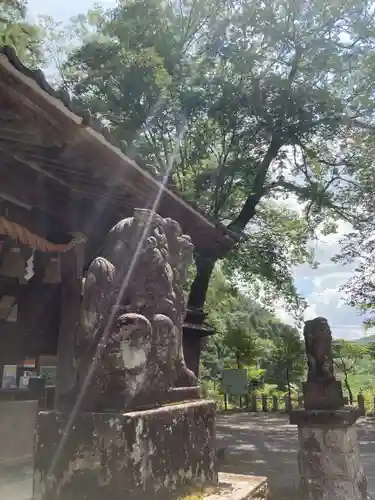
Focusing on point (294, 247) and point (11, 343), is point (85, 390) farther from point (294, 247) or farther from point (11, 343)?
point (294, 247)

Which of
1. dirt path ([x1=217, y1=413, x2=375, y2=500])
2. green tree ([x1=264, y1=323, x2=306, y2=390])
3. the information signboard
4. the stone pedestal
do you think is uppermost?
green tree ([x1=264, y1=323, x2=306, y2=390])

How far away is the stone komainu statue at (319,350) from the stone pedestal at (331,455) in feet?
1.58

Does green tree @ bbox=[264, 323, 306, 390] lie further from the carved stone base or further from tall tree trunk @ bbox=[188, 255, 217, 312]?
the carved stone base

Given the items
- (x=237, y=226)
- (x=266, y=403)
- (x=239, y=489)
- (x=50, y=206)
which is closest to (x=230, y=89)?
(x=237, y=226)

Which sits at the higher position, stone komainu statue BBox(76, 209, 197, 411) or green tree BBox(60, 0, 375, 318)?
green tree BBox(60, 0, 375, 318)

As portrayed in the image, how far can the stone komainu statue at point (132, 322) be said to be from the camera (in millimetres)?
2172

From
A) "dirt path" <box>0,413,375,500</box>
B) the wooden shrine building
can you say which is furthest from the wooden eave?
"dirt path" <box>0,413,375,500</box>

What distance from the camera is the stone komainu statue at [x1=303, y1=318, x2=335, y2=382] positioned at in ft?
20.3

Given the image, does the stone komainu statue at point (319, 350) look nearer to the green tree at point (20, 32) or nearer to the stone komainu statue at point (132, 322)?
the stone komainu statue at point (132, 322)

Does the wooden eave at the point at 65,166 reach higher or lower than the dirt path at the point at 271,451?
higher

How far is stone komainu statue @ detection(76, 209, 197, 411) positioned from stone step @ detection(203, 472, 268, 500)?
604mm

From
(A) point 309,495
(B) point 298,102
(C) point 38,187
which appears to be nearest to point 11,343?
(C) point 38,187

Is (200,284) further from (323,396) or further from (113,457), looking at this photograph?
(113,457)

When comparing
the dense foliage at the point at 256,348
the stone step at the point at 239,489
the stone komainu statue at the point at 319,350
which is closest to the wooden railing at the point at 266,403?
the dense foliage at the point at 256,348
